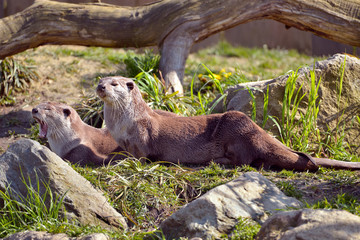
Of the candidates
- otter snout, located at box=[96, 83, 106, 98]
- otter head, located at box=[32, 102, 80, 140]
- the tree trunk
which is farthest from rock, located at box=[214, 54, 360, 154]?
otter head, located at box=[32, 102, 80, 140]

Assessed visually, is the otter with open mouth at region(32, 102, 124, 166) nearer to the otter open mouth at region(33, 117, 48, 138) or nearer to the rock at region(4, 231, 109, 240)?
the otter open mouth at region(33, 117, 48, 138)

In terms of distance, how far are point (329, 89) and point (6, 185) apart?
11.3 feet

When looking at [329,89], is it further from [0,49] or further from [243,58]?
[243,58]

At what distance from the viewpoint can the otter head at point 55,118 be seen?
188 inches

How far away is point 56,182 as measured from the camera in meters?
3.55

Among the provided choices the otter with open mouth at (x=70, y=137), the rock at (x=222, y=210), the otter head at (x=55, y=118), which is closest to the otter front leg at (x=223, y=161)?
the otter with open mouth at (x=70, y=137)

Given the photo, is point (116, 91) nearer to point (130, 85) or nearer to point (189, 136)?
point (130, 85)

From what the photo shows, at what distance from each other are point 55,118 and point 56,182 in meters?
1.37

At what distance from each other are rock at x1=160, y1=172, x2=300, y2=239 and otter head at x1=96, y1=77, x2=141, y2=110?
58.5 inches

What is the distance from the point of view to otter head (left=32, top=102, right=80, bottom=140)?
15.6ft

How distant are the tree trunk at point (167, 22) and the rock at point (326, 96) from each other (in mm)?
842

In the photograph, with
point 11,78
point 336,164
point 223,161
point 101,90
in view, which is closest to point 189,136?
point 223,161

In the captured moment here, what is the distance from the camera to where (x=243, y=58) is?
10.3m

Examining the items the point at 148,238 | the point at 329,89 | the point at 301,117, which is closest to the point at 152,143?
the point at 148,238
